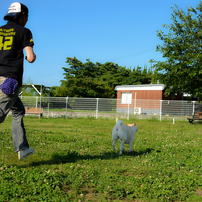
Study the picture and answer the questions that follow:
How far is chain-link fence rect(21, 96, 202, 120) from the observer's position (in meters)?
20.5

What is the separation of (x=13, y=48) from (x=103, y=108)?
1762cm

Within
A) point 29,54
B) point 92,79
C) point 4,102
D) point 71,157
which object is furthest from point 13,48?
point 92,79

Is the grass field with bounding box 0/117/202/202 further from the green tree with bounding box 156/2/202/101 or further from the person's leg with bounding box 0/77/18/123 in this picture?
the green tree with bounding box 156/2/202/101

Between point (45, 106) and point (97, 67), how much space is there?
32122 millimetres

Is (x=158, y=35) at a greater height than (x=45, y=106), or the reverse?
(x=158, y=35)

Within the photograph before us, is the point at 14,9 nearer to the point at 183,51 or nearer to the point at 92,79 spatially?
the point at 183,51

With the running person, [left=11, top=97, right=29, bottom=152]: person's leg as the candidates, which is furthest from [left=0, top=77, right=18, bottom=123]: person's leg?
[left=11, top=97, right=29, bottom=152]: person's leg

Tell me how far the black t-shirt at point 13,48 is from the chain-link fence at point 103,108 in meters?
16.7

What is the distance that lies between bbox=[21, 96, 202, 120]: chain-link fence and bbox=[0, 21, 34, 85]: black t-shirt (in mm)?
16744

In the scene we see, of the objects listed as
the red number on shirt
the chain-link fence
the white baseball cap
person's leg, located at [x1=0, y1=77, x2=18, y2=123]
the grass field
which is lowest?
the grass field

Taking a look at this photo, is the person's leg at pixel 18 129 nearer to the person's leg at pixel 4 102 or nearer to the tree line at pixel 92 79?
the person's leg at pixel 4 102

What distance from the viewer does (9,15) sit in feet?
12.2

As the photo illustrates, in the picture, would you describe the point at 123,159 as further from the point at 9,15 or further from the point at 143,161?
the point at 9,15

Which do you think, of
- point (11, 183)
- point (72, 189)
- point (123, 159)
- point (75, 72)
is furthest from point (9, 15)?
point (75, 72)
